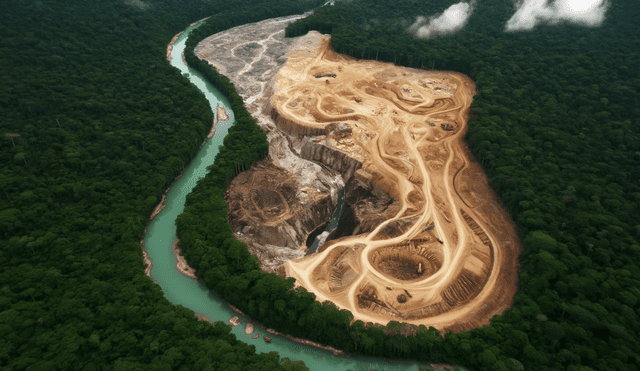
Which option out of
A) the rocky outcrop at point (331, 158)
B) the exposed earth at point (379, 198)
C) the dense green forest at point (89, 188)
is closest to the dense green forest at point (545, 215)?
the exposed earth at point (379, 198)

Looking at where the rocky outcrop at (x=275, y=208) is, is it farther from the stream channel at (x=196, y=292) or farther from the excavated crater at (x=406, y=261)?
the excavated crater at (x=406, y=261)

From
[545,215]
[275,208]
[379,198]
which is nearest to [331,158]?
[379,198]

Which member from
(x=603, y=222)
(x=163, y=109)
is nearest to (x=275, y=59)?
(x=163, y=109)

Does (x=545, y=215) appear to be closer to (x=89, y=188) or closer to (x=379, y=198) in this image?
(x=379, y=198)

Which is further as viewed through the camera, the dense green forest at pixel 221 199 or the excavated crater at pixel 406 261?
the excavated crater at pixel 406 261

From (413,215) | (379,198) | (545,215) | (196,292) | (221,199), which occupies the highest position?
(545,215)

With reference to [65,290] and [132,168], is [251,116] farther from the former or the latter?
[65,290]
